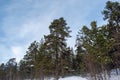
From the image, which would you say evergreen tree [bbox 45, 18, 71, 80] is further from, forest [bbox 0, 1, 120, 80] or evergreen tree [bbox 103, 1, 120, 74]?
evergreen tree [bbox 103, 1, 120, 74]

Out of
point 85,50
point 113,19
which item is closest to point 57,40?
point 85,50

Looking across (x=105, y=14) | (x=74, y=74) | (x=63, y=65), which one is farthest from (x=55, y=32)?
(x=74, y=74)

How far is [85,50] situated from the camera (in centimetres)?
→ 3859

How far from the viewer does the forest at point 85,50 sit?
3244cm

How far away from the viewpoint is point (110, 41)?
33.1 metres

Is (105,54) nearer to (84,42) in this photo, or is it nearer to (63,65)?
(84,42)

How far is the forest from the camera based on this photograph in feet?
106

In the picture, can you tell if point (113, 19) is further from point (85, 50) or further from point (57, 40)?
point (57, 40)

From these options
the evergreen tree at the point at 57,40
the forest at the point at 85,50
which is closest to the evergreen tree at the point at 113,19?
the forest at the point at 85,50

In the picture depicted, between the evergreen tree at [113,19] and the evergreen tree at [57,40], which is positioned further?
the evergreen tree at [57,40]

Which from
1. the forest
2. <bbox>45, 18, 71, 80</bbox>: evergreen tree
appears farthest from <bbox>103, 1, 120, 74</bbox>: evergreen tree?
<bbox>45, 18, 71, 80</bbox>: evergreen tree

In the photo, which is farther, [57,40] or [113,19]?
[57,40]

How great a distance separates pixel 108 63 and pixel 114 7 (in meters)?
8.54

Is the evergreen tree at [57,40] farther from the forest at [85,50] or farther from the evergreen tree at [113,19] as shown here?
the evergreen tree at [113,19]
